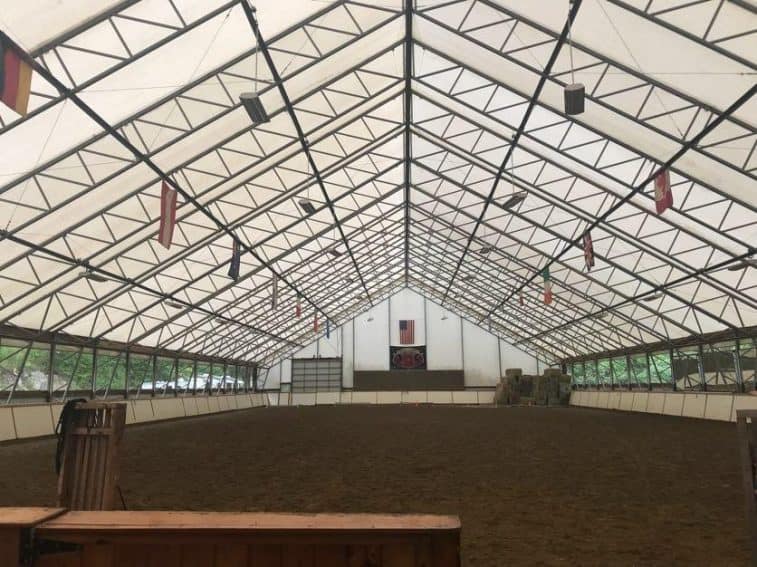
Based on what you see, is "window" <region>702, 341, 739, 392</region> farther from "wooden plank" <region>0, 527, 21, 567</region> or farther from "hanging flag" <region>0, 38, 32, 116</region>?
"wooden plank" <region>0, 527, 21, 567</region>

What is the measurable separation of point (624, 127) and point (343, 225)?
55.8ft

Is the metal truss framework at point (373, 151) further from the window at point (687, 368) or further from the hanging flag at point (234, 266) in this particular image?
the hanging flag at point (234, 266)

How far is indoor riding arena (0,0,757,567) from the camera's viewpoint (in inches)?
213

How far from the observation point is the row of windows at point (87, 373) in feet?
75.2

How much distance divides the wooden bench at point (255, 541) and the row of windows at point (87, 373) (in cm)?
2415

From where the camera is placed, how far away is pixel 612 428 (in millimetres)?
22172

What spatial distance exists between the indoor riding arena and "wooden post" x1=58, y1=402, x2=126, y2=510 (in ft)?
0.11

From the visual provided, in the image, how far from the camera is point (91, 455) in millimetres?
5129

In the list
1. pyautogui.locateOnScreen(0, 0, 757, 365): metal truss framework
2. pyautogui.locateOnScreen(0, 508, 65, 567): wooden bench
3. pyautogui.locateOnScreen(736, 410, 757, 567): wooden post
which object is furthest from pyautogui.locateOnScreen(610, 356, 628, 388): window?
pyautogui.locateOnScreen(0, 508, 65, 567): wooden bench

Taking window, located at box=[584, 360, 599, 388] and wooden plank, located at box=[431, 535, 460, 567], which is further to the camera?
window, located at box=[584, 360, 599, 388]

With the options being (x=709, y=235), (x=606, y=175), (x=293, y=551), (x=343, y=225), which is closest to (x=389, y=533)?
(x=293, y=551)

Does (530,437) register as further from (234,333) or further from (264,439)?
(234,333)

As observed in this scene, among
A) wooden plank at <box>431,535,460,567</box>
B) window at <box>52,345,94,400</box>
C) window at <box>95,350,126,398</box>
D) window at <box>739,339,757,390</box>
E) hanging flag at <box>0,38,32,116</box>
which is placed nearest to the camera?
wooden plank at <box>431,535,460,567</box>

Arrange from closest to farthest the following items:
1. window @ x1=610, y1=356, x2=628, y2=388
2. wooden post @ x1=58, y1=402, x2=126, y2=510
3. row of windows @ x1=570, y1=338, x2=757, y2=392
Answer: wooden post @ x1=58, y1=402, x2=126, y2=510
row of windows @ x1=570, y1=338, x2=757, y2=392
window @ x1=610, y1=356, x2=628, y2=388
